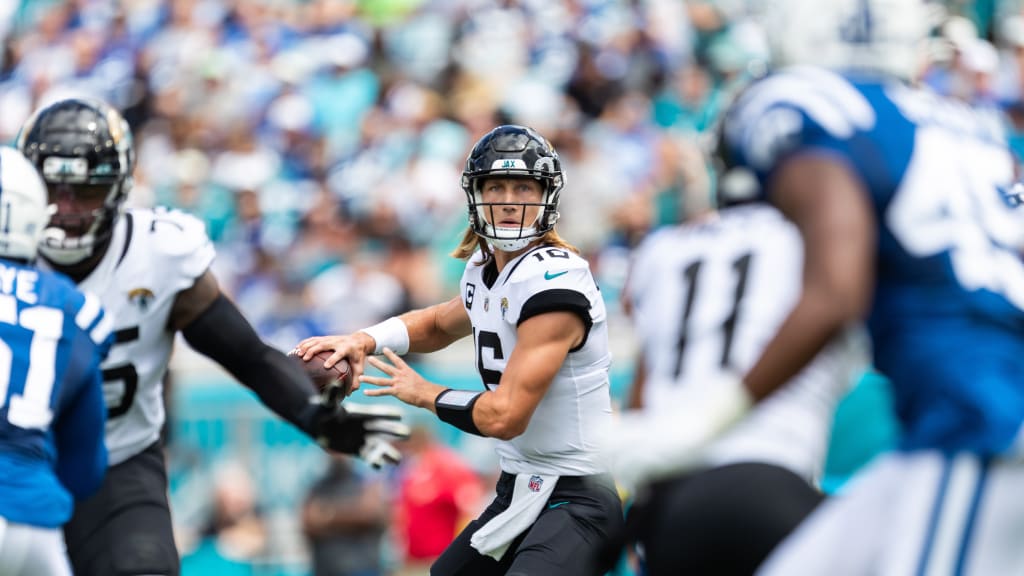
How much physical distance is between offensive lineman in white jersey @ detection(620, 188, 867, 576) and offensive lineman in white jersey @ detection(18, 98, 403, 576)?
1705mm

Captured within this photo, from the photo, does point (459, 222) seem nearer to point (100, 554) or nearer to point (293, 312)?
point (293, 312)

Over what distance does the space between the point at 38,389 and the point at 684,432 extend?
1.98 metres

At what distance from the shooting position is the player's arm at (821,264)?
2826 millimetres

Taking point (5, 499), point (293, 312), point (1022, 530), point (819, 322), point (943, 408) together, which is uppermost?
point (819, 322)

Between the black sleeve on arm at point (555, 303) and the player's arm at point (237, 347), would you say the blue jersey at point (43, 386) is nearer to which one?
the player's arm at point (237, 347)

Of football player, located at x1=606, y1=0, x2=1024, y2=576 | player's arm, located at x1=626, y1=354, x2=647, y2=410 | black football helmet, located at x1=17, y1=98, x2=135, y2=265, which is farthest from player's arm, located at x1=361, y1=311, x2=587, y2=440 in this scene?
football player, located at x1=606, y1=0, x2=1024, y2=576

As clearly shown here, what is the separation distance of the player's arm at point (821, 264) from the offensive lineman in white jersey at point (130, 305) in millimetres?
2250

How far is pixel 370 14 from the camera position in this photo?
46.6ft

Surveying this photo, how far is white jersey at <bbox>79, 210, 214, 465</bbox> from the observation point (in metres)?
5.16

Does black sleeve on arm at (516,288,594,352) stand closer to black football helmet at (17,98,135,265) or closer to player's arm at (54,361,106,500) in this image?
player's arm at (54,361,106,500)

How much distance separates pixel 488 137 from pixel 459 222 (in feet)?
20.9

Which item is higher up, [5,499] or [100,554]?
[5,499]

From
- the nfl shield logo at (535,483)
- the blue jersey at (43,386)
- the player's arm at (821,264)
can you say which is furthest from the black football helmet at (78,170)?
the player's arm at (821,264)

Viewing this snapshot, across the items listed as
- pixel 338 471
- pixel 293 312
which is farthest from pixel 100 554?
pixel 293 312
